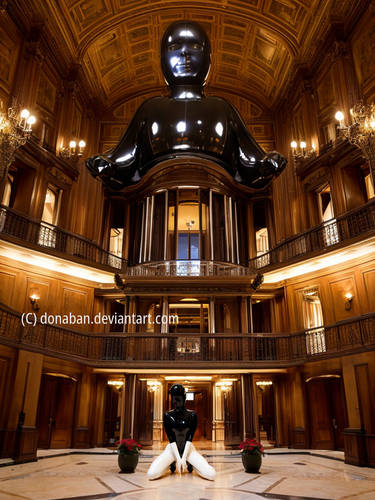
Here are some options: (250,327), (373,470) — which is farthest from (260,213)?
(373,470)

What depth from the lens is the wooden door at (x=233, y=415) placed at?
463 inches

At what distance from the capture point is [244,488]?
208 inches

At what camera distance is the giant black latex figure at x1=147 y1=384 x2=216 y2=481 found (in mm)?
5664

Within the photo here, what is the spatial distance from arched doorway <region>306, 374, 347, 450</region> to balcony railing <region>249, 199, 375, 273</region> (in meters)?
3.76

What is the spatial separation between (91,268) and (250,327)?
5593 millimetres

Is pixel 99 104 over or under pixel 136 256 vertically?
over

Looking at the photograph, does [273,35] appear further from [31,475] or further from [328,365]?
[31,475]

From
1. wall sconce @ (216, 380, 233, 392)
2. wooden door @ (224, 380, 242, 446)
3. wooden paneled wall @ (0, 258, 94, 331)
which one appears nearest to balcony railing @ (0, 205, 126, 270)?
wooden paneled wall @ (0, 258, 94, 331)

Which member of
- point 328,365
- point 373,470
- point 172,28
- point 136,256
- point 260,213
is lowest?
point 373,470

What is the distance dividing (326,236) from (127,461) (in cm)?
852

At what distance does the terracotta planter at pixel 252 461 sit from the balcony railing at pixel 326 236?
6036mm

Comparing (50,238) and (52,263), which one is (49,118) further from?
(52,263)

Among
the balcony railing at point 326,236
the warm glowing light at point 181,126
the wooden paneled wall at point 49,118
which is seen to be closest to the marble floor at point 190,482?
the warm glowing light at point 181,126

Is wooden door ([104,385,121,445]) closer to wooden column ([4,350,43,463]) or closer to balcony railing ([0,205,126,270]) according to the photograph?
wooden column ([4,350,43,463])
